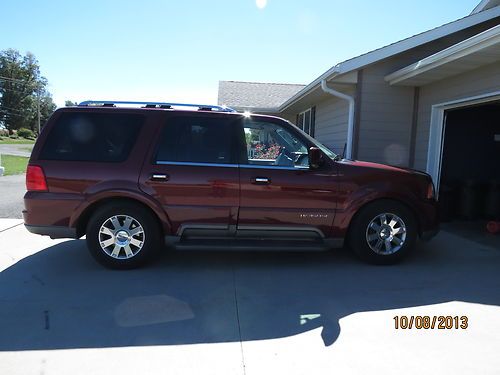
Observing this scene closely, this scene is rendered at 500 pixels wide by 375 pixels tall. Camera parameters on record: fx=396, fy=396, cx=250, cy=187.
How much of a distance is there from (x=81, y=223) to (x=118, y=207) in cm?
53

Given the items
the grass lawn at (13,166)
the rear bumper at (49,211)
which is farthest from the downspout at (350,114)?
the grass lawn at (13,166)

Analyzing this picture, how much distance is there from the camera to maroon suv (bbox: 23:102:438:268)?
456cm

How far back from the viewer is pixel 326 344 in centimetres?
313

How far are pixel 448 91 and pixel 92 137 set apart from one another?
6408 mm

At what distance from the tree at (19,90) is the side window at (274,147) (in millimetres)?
78314

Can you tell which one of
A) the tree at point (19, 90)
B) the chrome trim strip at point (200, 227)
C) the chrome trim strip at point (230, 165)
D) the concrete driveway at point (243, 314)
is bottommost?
the concrete driveway at point (243, 314)

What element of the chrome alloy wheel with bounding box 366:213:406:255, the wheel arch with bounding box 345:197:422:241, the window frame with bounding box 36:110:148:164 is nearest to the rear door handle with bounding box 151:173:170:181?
the window frame with bounding box 36:110:148:164

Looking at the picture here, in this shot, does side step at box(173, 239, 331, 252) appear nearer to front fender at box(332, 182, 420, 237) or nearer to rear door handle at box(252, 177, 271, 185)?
front fender at box(332, 182, 420, 237)

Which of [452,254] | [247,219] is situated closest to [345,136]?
[452,254]

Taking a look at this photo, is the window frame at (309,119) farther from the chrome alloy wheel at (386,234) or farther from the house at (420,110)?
the chrome alloy wheel at (386,234)

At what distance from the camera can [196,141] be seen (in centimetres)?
473

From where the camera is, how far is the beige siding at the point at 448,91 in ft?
21.0

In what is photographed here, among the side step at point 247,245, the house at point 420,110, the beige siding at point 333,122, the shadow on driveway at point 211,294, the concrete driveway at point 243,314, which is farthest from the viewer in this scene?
the beige siding at point 333,122

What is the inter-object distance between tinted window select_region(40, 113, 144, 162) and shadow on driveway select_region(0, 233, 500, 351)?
1375 millimetres
